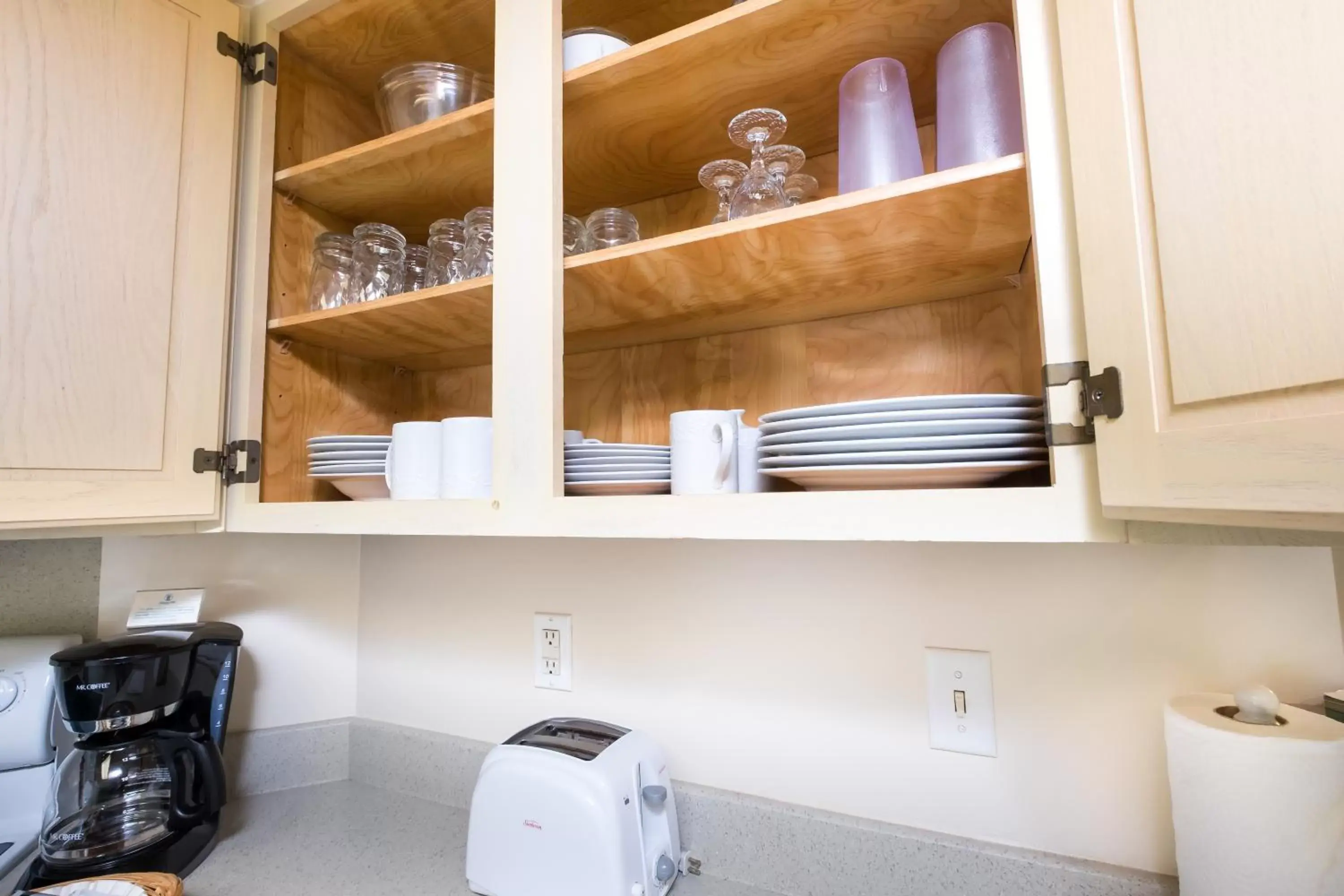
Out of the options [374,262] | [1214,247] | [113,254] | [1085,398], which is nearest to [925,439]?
[1085,398]

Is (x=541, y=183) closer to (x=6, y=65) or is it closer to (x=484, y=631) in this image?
(x=6, y=65)

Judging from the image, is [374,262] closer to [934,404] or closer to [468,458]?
[468,458]

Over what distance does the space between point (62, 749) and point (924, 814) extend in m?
1.27

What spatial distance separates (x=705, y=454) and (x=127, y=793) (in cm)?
100

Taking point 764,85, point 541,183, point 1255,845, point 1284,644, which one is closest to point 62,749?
point 541,183

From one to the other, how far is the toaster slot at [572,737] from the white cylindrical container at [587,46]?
90 cm

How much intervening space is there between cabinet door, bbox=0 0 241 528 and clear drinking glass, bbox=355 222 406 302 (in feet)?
0.60

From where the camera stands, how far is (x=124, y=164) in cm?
84

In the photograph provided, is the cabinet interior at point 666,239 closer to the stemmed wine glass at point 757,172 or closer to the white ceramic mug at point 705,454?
the stemmed wine glass at point 757,172

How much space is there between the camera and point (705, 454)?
70 centimetres

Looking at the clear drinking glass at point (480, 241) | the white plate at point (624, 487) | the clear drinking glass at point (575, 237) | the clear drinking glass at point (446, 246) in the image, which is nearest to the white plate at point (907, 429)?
the white plate at point (624, 487)

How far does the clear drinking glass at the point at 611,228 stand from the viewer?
0.92m

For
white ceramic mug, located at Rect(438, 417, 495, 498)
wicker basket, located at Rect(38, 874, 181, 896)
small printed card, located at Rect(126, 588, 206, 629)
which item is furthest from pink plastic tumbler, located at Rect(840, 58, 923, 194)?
small printed card, located at Rect(126, 588, 206, 629)

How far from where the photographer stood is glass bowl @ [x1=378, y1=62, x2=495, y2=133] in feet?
3.16
